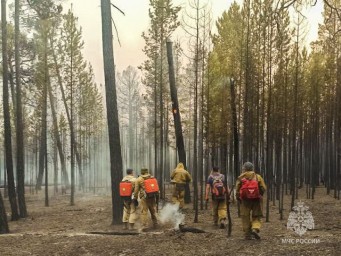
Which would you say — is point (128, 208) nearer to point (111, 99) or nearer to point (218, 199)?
point (218, 199)

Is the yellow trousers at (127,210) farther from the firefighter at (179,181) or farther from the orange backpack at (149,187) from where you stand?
the firefighter at (179,181)

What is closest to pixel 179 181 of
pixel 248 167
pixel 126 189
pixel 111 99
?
pixel 126 189

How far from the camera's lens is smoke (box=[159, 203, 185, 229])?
47.8 feet

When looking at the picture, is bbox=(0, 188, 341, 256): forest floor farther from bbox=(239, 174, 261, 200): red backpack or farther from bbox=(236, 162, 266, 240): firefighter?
bbox=(239, 174, 261, 200): red backpack

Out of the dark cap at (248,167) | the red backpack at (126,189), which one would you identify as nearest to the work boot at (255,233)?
the dark cap at (248,167)

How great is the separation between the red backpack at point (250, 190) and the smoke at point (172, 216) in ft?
13.3

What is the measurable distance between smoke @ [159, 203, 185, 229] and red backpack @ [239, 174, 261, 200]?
4057mm

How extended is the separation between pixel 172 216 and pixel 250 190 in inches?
240

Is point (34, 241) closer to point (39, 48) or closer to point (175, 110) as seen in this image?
point (175, 110)

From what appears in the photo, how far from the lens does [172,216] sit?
615 inches

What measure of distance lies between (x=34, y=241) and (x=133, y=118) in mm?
69936

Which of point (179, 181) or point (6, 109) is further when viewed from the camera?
point (6, 109)

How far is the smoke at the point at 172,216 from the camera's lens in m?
14.6

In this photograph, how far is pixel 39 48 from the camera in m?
25.5
